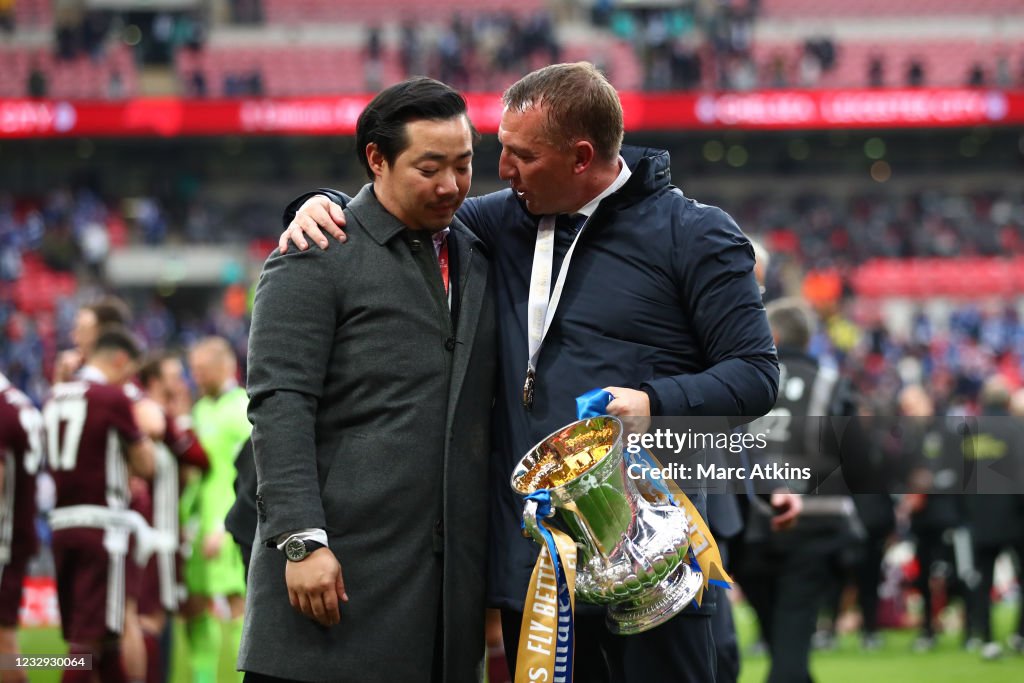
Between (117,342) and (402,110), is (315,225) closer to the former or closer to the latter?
(402,110)

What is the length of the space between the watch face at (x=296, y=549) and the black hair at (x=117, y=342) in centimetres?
386

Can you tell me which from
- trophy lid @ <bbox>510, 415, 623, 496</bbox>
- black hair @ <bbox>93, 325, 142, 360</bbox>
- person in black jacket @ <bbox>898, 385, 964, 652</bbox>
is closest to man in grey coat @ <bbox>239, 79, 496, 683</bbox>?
trophy lid @ <bbox>510, 415, 623, 496</bbox>

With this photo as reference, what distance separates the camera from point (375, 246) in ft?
10.3

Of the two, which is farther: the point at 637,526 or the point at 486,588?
the point at 486,588

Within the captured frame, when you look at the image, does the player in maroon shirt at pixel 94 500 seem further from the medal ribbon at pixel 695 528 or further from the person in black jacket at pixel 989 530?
the person in black jacket at pixel 989 530

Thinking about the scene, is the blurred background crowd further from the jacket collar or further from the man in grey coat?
the man in grey coat

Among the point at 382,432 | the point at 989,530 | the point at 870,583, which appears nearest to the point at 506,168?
the point at 382,432

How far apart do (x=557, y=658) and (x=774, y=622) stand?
289 cm

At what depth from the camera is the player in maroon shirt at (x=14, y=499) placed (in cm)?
635

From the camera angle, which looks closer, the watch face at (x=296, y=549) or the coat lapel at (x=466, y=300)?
the watch face at (x=296, y=549)

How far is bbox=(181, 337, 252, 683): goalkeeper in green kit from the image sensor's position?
7223 millimetres

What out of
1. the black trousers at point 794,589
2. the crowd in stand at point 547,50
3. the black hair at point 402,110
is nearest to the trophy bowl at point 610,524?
the black hair at point 402,110

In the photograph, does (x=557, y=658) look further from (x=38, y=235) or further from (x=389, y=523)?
(x=38, y=235)

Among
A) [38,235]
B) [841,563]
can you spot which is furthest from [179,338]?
[841,563]
